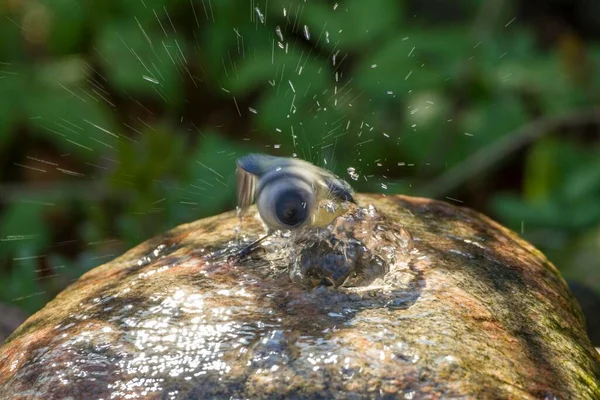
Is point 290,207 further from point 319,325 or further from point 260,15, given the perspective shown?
point 260,15

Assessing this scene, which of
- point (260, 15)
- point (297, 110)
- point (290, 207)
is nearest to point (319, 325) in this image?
point (290, 207)

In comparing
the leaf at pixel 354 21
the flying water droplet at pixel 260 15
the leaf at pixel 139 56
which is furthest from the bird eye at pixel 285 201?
the flying water droplet at pixel 260 15

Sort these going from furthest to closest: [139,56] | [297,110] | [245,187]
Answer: [139,56] < [297,110] < [245,187]

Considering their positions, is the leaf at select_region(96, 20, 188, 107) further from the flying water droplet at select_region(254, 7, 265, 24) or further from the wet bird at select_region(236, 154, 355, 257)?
the wet bird at select_region(236, 154, 355, 257)

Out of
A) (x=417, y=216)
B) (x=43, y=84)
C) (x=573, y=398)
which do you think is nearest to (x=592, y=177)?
(x=417, y=216)

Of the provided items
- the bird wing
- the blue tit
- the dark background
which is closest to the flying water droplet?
the dark background

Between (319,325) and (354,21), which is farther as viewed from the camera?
(354,21)
